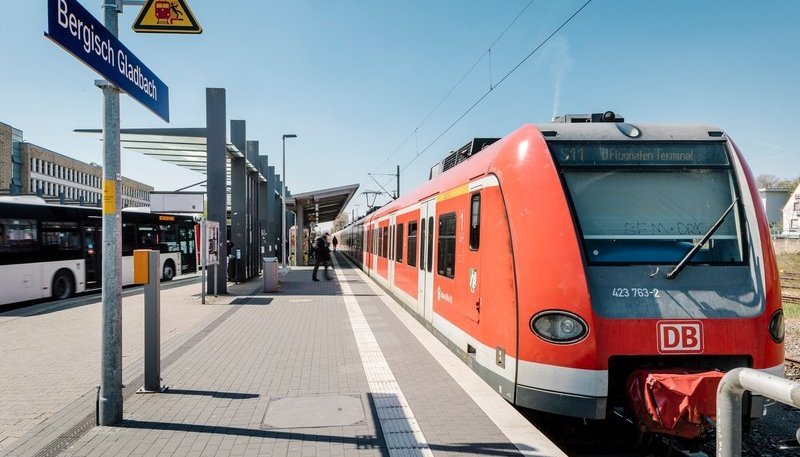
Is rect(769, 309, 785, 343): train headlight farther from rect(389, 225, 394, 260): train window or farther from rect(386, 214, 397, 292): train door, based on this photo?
rect(389, 225, 394, 260): train window

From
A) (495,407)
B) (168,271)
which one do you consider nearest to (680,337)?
(495,407)

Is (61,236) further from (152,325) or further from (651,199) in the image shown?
(651,199)

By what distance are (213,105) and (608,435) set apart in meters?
13.1

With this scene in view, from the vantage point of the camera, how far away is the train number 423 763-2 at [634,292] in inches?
164

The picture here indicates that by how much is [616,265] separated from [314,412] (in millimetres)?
2933

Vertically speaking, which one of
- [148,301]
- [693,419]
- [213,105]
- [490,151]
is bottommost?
[693,419]

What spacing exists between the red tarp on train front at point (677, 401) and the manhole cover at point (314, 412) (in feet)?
7.58

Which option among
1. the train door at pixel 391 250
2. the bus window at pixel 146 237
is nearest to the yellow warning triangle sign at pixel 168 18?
the train door at pixel 391 250

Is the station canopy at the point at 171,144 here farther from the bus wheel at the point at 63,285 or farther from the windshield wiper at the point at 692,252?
the windshield wiper at the point at 692,252

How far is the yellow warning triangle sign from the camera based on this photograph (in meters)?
5.03

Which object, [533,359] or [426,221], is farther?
[426,221]

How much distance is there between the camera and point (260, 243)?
78.3 feet

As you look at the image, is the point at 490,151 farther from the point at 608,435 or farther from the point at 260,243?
the point at 260,243

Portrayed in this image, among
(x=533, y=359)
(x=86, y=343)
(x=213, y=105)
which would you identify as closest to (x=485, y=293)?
(x=533, y=359)
